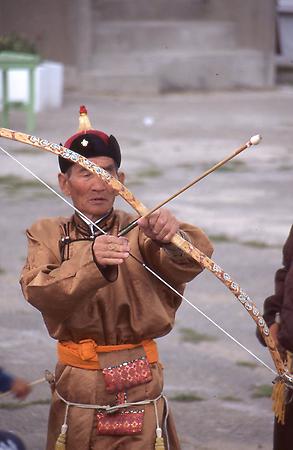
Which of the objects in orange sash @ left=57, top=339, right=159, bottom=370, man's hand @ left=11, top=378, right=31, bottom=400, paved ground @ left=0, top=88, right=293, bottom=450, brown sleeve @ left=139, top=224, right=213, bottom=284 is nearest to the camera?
brown sleeve @ left=139, top=224, right=213, bottom=284

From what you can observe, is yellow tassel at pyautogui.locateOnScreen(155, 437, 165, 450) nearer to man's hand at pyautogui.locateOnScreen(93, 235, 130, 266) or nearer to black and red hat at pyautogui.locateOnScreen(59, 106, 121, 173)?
man's hand at pyautogui.locateOnScreen(93, 235, 130, 266)

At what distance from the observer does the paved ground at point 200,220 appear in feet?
16.9

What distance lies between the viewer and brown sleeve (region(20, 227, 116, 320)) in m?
3.15

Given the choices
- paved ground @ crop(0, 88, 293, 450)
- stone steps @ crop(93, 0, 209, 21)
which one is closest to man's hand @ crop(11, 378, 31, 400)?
paved ground @ crop(0, 88, 293, 450)

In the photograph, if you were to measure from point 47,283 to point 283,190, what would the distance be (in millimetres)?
7345

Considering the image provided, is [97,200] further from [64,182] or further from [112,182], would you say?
[112,182]

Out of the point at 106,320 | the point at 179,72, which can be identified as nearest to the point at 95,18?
the point at 179,72

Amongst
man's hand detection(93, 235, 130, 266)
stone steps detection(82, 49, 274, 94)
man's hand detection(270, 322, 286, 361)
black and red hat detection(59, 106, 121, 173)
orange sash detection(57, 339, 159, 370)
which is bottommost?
stone steps detection(82, 49, 274, 94)

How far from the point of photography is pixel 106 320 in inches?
135

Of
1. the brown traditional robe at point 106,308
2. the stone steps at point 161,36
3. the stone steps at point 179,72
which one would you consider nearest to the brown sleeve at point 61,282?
the brown traditional robe at point 106,308

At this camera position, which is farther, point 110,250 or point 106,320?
point 106,320

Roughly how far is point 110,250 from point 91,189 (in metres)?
0.40

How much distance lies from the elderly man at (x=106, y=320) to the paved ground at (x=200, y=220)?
49.5 inches

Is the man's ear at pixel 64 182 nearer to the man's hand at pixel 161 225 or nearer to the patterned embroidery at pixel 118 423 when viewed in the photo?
the man's hand at pixel 161 225
